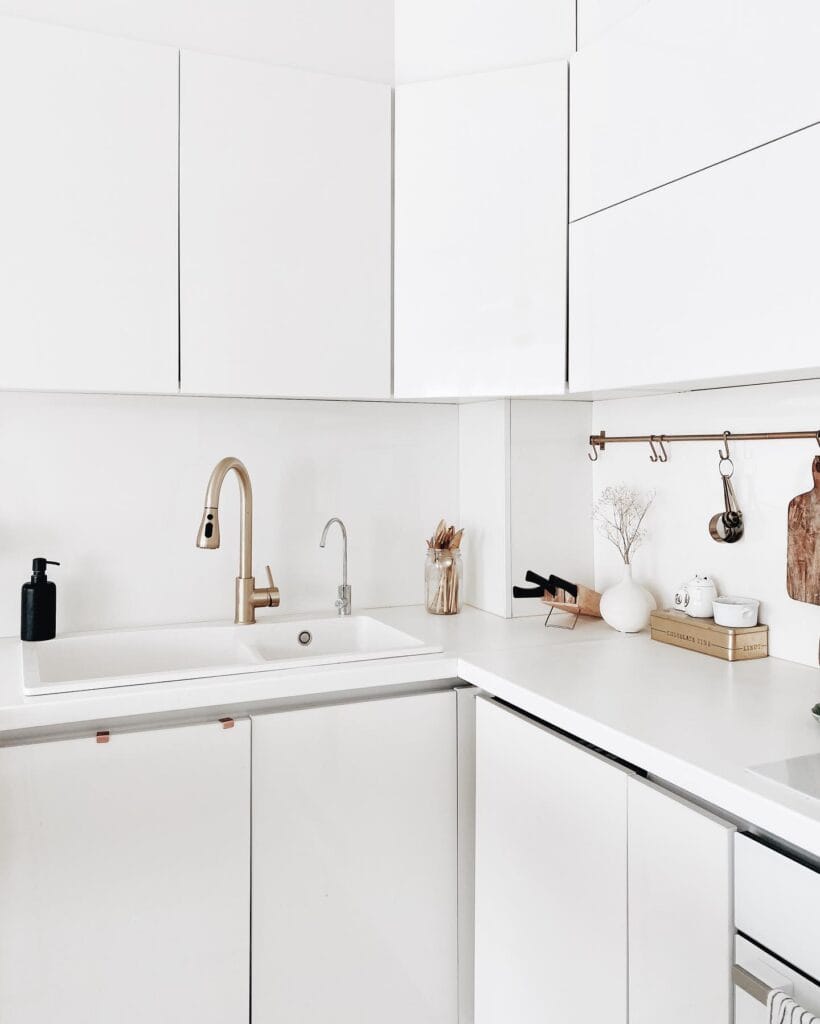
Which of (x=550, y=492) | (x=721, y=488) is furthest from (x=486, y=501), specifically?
(x=721, y=488)

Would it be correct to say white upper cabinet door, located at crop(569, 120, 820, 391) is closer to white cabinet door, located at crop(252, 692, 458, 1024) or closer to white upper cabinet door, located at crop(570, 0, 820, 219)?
white upper cabinet door, located at crop(570, 0, 820, 219)

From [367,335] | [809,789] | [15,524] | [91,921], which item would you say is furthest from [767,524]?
[15,524]

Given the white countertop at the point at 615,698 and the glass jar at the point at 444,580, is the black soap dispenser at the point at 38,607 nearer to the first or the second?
the white countertop at the point at 615,698

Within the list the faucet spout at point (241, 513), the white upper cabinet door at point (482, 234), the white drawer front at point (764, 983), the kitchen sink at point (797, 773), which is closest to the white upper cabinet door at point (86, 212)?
the faucet spout at point (241, 513)

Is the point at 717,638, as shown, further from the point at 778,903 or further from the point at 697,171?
the point at 697,171

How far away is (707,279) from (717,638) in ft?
2.42

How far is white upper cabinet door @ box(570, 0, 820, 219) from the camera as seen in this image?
1357mm

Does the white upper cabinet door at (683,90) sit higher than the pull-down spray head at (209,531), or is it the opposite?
the white upper cabinet door at (683,90)

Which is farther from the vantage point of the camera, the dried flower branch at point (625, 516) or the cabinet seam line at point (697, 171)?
the dried flower branch at point (625, 516)

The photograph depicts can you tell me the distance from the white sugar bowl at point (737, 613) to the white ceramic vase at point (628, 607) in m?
0.22

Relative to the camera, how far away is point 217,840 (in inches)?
63.6

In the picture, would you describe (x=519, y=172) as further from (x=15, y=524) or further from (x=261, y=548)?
(x=15, y=524)

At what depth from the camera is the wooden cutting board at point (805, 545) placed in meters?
1.66

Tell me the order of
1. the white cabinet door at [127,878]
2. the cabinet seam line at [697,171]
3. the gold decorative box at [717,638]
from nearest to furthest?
1. the cabinet seam line at [697,171]
2. the white cabinet door at [127,878]
3. the gold decorative box at [717,638]
